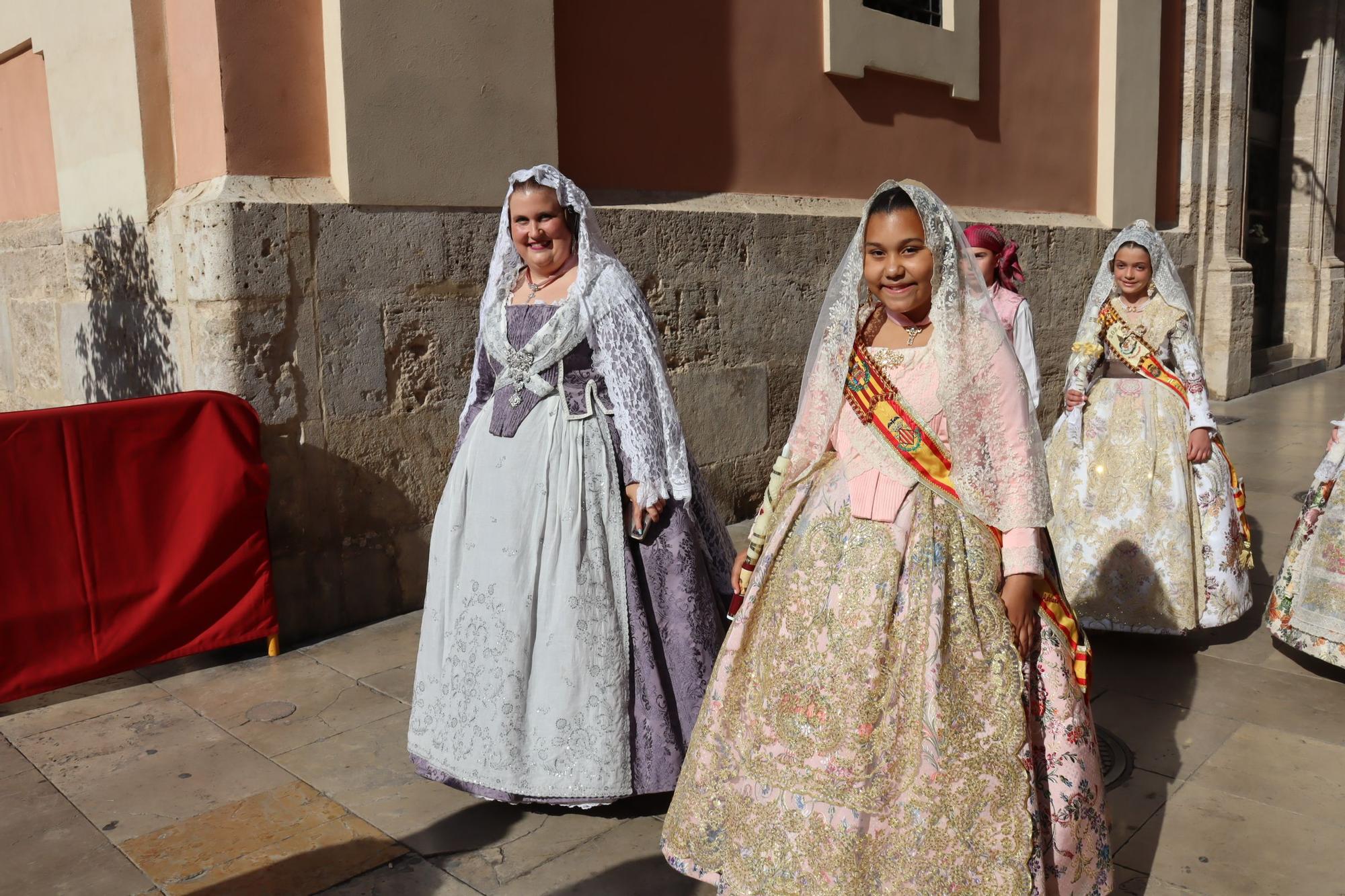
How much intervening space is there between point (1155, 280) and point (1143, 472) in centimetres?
84

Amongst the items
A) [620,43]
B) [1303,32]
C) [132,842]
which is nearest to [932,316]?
[132,842]

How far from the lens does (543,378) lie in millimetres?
3312

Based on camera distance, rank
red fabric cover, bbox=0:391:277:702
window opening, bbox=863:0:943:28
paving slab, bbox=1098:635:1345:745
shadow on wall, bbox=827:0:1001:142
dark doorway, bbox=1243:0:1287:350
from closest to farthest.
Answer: paving slab, bbox=1098:635:1345:745
red fabric cover, bbox=0:391:277:702
shadow on wall, bbox=827:0:1001:142
window opening, bbox=863:0:943:28
dark doorway, bbox=1243:0:1287:350

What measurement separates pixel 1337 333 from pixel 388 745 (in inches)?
564

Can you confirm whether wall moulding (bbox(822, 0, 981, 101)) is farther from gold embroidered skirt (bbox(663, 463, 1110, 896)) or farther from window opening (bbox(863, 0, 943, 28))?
gold embroidered skirt (bbox(663, 463, 1110, 896))

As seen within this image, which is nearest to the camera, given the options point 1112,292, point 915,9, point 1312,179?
point 1112,292

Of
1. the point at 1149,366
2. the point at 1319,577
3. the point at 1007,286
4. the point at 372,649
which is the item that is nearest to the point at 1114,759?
the point at 1319,577

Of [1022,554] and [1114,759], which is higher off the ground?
[1022,554]

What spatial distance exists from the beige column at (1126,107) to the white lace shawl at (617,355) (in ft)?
25.9

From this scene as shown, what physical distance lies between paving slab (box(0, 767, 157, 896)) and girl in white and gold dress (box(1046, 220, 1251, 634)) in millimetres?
3590

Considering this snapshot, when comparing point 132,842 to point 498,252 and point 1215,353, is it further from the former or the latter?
point 1215,353

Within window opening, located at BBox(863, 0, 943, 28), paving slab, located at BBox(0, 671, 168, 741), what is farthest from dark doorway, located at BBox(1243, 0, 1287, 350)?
paving slab, located at BBox(0, 671, 168, 741)

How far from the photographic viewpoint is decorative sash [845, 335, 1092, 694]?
2.44m

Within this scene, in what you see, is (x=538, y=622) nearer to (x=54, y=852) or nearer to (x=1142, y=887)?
(x=54, y=852)
